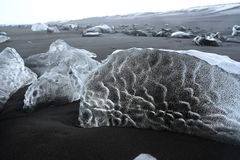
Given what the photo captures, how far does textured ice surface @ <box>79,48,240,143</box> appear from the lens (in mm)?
1665

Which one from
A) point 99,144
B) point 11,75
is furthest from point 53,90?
point 99,144

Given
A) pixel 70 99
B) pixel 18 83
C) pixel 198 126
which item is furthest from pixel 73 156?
pixel 18 83

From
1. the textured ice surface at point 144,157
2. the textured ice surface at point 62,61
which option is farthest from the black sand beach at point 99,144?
the textured ice surface at point 62,61

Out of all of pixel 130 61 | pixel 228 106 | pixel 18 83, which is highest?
pixel 130 61

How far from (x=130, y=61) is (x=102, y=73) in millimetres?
216

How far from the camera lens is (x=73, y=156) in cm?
150

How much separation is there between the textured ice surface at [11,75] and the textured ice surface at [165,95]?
3.42ft

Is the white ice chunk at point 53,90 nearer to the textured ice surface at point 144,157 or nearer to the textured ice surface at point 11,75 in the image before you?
the textured ice surface at point 11,75

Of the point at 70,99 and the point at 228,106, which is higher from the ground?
the point at 228,106

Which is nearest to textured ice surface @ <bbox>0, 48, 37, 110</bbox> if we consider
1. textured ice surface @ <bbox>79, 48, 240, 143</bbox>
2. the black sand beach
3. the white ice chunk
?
the white ice chunk

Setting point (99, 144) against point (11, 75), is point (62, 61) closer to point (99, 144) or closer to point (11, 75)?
point (11, 75)

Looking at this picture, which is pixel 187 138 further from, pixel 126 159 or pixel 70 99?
pixel 70 99

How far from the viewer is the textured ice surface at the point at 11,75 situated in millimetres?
2836

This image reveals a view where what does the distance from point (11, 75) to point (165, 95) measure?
1.87 m
